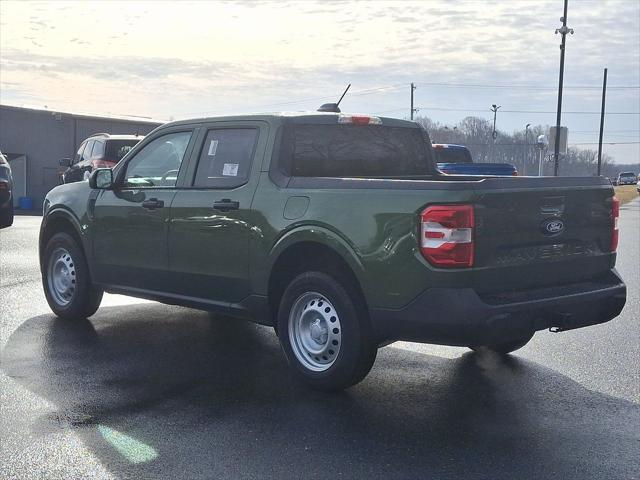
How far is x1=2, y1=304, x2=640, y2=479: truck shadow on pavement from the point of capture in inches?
166

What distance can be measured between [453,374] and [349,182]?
1.73m

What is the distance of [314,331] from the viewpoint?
222 inches

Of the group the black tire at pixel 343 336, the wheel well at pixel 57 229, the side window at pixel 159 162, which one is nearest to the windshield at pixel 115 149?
the wheel well at pixel 57 229

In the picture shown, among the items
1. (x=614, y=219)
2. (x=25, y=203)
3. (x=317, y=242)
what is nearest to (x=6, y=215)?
(x=317, y=242)

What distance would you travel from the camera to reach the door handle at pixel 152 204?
265 inches

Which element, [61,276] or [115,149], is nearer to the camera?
[61,276]

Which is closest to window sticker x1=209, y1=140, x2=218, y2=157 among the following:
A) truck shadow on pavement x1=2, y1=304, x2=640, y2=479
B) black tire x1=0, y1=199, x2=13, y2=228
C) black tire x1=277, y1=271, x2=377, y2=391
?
black tire x1=277, y1=271, x2=377, y2=391

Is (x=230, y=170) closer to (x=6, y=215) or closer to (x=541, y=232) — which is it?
(x=541, y=232)

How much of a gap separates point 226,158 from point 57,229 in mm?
2567

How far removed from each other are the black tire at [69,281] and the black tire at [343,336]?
2845 mm

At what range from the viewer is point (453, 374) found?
6.07 m

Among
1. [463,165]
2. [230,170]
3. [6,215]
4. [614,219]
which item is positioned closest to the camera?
[614,219]

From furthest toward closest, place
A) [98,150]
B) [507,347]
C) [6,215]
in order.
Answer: [98,150] < [6,215] < [507,347]

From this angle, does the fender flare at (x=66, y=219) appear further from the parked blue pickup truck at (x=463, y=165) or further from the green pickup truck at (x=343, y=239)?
the parked blue pickup truck at (x=463, y=165)
